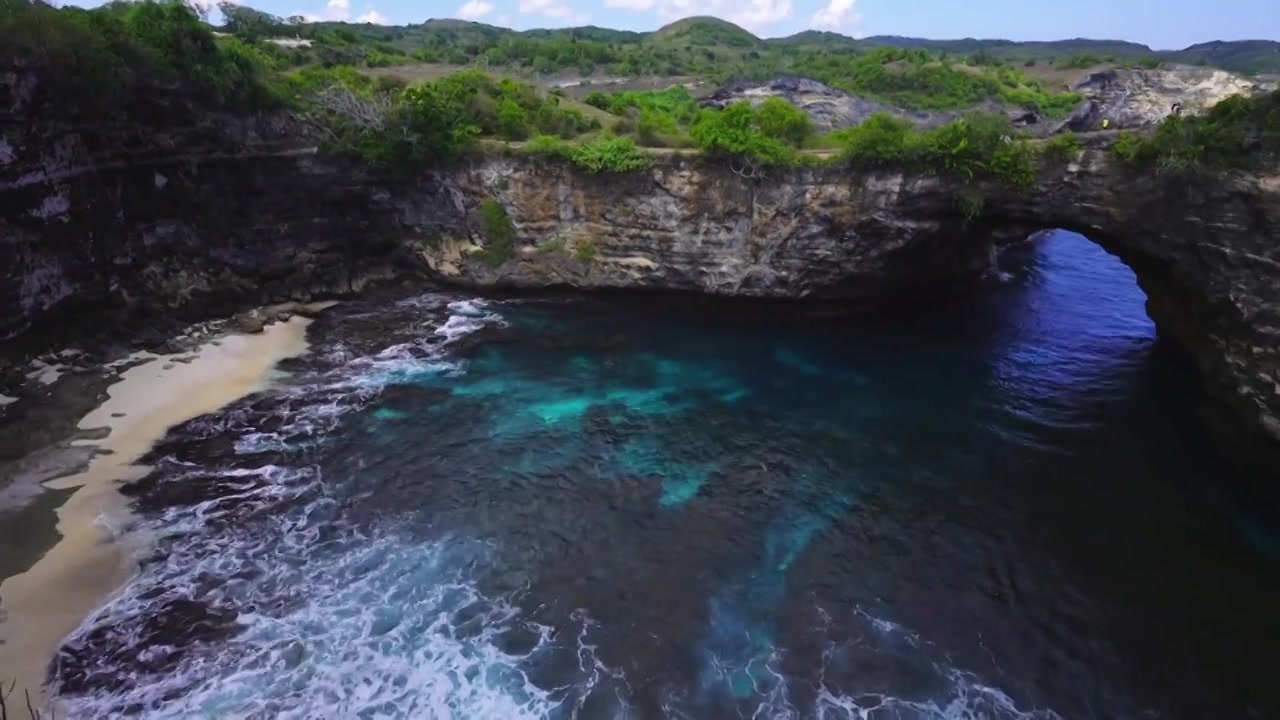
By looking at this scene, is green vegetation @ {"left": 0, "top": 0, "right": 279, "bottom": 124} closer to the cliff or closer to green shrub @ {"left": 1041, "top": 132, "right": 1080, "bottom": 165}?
the cliff

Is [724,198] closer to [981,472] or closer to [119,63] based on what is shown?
[981,472]

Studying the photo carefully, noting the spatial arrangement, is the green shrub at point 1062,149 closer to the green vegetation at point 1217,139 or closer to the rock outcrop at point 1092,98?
the green vegetation at point 1217,139

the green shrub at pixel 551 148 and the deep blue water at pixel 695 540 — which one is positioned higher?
the green shrub at pixel 551 148

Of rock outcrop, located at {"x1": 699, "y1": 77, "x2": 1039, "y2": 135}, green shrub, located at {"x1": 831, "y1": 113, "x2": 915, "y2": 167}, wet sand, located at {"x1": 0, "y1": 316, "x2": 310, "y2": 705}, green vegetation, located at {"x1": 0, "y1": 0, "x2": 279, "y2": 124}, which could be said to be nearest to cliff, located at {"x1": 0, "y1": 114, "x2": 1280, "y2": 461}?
green shrub, located at {"x1": 831, "y1": 113, "x2": 915, "y2": 167}

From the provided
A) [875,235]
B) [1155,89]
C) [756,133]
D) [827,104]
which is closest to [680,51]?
[827,104]

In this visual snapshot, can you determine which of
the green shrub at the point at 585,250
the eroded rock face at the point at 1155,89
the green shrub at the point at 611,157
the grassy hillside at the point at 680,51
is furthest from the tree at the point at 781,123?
the eroded rock face at the point at 1155,89
